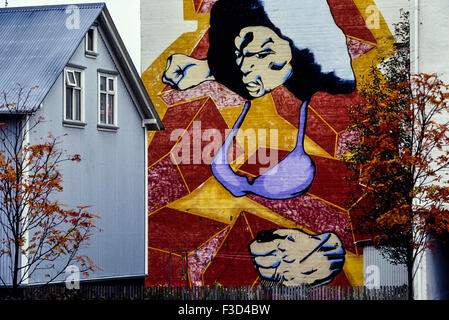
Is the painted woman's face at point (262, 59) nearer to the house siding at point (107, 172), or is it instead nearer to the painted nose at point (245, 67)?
the painted nose at point (245, 67)

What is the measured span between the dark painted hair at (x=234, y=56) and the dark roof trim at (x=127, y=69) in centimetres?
816

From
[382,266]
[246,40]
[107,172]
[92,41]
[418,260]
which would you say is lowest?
[418,260]

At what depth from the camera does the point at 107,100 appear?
3800 centimetres

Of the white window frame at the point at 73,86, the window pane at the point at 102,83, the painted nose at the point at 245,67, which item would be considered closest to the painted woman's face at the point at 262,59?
the painted nose at the point at 245,67

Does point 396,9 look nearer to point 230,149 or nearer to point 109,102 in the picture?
point 230,149

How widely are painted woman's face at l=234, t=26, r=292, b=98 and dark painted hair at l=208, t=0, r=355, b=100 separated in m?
0.21

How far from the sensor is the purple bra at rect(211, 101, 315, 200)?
46250 mm

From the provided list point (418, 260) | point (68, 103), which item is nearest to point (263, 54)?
point (68, 103)

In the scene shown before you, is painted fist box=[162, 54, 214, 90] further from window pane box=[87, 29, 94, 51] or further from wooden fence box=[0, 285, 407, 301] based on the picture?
wooden fence box=[0, 285, 407, 301]

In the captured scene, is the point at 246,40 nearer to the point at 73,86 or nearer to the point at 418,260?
the point at 73,86

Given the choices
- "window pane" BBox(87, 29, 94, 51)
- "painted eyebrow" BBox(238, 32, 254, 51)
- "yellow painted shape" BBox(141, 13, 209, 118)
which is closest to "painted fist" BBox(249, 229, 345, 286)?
"yellow painted shape" BBox(141, 13, 209, 118)

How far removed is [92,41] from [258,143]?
1215 centimetres
